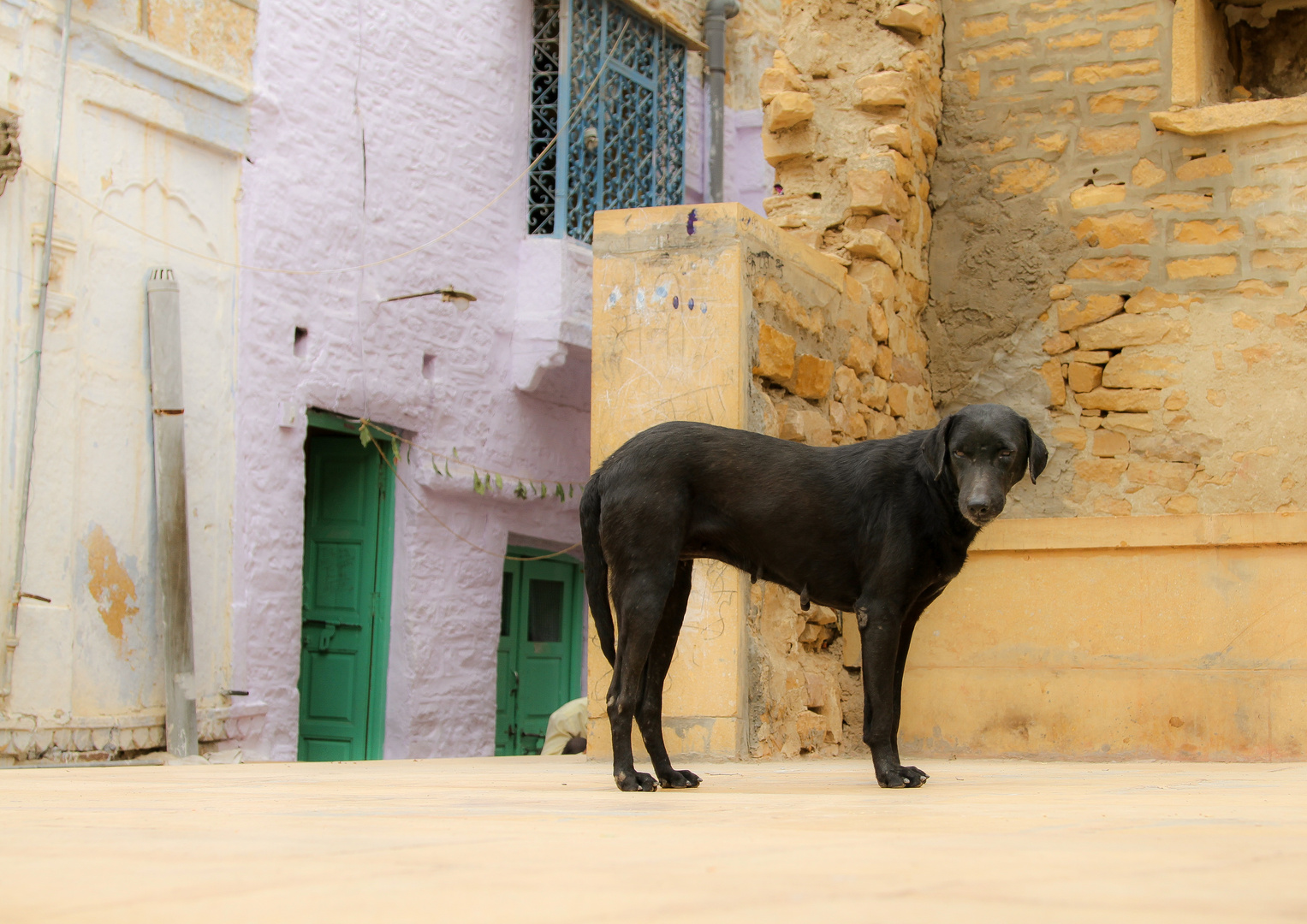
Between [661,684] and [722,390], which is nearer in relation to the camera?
[661,684]

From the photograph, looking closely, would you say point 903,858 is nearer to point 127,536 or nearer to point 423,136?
point 127,536

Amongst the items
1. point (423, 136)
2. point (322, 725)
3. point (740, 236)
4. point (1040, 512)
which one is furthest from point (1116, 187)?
point (322, 725)

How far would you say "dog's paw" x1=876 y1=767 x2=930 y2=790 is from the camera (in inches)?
136

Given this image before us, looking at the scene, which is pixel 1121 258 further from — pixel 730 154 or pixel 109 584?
pixel 730 154

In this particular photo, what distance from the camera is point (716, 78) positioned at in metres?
13.8

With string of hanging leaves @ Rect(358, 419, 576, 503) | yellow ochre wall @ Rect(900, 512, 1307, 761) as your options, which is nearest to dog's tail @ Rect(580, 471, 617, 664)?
yellow ochre wall @ Rect(900, 512, 1307, 761)

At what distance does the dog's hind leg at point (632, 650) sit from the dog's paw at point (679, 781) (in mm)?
145

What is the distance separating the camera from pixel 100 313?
8227 millimetres

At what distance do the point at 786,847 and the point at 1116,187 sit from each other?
19.6ft

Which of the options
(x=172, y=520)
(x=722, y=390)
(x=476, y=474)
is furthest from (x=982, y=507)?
(x=476, y=474)

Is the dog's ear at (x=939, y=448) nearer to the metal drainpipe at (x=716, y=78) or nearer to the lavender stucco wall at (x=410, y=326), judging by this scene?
the lavender stucco wall at (x=410, y=326)

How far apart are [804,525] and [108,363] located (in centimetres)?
591

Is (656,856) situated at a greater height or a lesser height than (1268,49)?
lesser

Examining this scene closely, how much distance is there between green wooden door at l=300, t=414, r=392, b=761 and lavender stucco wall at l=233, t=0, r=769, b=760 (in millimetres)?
A: 141
